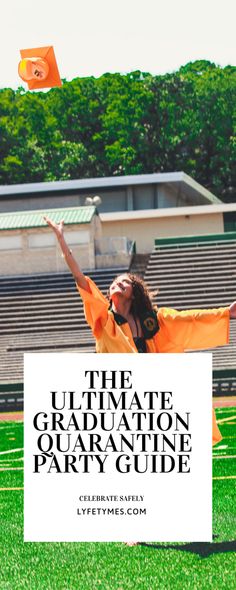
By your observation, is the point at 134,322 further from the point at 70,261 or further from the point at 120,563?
the point at 120,563

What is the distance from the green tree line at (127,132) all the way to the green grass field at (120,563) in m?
58.8

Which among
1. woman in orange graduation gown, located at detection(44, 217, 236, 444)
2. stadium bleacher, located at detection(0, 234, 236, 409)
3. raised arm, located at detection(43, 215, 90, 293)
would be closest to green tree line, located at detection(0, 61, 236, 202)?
stadium bleacher, located at detection(0, 234, 236, 409)

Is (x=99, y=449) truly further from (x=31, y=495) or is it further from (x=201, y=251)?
(x=201, y=251)

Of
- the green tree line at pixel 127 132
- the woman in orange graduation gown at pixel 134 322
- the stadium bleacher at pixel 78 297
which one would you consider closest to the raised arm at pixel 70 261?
the woman in orange graduation gown at pixel 134 322

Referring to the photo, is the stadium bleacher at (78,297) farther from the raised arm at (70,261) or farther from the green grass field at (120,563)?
the raised arm at (70,261)

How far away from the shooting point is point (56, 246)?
128 feet

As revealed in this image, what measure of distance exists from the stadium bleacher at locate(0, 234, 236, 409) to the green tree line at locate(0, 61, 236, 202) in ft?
86.4

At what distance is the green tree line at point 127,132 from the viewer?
218 ft

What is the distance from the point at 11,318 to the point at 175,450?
1148 inches

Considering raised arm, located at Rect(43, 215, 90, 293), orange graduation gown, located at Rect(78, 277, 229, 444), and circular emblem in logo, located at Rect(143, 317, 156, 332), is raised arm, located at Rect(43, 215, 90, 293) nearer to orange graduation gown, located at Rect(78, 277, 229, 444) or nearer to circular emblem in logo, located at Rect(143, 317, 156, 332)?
orange graduation gown, located at Rect(78, 277, 229, 444)

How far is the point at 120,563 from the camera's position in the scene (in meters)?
6.16

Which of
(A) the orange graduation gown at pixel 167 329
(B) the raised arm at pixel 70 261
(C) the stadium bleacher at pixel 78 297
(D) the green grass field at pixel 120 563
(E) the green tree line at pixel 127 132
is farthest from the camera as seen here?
(E) the green tree line at pixel 127 132

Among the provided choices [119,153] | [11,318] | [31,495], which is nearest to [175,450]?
[31,495]

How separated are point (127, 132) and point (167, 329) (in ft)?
199
